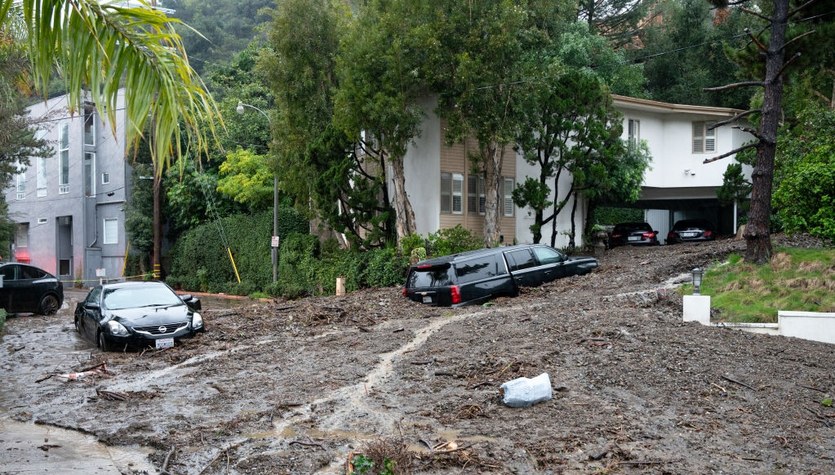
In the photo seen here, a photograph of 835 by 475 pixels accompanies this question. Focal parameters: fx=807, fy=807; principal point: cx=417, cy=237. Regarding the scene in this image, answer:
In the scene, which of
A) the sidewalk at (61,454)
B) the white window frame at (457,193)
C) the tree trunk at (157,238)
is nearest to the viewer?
the sidewalk at (61,454)

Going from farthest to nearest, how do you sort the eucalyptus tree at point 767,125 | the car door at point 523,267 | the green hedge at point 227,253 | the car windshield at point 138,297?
the green hedge at point 227,253
the car door at point 523,267
the eucalyptus tree at point 767,125
the car windshield at point 138,297

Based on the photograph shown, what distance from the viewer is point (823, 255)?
57.6 ft

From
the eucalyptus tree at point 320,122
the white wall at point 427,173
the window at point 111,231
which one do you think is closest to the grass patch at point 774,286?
the white wall at point 427,173

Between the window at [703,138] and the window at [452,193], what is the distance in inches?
452

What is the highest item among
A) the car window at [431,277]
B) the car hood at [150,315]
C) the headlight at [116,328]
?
the car window at [431,277]

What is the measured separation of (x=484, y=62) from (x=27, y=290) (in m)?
15.5

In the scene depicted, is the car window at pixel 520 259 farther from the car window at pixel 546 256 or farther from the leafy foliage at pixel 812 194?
the leafy foliage at pixel 812 194

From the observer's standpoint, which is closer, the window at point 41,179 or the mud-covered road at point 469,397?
the mud-covered road at point 469,397

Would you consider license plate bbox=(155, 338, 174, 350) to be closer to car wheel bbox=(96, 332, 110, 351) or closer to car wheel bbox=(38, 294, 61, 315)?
car wheel bbox=(96, 332, 110, 351)

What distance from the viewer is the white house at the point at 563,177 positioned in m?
28.6

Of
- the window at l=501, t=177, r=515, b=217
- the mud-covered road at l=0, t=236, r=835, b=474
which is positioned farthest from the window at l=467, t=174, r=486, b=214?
the mud-covered road at l=0, t=236, r=835, b=474

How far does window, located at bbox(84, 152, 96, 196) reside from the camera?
48000mm

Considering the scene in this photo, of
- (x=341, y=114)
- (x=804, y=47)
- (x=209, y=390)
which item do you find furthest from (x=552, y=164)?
(x=209, y=390)

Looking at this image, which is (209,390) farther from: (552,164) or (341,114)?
(552,164)
